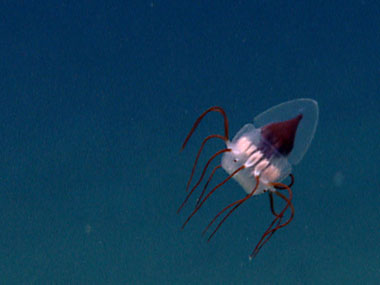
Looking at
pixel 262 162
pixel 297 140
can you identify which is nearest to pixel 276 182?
pixel 262 162

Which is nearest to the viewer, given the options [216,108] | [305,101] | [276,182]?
[216,108]

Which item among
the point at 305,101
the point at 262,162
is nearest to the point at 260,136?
the point at 262,162

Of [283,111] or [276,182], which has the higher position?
[283,111]

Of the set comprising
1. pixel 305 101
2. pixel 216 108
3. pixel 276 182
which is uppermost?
pixel 216 108

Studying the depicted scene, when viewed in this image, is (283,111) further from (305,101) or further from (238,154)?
(238,154)

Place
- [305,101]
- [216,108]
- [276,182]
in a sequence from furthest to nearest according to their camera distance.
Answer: [305,101] < [276,182] < [216,108]

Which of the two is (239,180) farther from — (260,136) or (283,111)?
(283,111)

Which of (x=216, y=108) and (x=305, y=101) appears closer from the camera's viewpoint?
(x=216, y=108)
